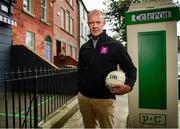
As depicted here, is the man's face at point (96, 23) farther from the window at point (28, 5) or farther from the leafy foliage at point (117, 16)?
the leafy foliage at point (117, 16)

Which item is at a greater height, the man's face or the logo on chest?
the man's face

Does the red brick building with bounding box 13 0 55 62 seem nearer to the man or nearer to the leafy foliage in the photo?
the leafy foliage

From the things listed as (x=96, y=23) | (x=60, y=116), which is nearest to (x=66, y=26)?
(x=60, y=116)

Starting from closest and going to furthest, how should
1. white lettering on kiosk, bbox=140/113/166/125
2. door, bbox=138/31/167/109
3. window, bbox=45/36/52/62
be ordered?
door, bbox=138/31/167/109 → white lettering on kiosk, bbox=140/113/166/125 → window, bbox=45/36/52/62

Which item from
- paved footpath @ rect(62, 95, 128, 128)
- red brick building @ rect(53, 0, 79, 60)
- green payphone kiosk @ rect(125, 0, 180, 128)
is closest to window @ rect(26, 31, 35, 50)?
red brick building @ rect(53, 0, 79, 60)

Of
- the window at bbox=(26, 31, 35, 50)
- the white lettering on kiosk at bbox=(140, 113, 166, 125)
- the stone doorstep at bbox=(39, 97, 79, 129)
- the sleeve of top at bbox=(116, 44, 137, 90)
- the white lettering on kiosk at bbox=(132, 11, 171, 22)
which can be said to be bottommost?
the stone doorstep at bbox=(39, 97, 79, 129)

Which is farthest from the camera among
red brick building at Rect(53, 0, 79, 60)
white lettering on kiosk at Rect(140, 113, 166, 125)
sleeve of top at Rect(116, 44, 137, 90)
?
red brick building at Rect(53, 0, 79, 60)

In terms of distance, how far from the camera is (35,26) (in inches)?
630

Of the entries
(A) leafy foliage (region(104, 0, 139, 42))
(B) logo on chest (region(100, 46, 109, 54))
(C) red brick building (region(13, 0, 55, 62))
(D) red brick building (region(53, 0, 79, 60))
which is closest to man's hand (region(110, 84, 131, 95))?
(B) logo on chest (region(100, 46, 109, 54))

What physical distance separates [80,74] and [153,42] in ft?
6.61

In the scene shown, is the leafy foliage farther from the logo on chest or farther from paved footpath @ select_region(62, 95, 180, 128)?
the logo on chest

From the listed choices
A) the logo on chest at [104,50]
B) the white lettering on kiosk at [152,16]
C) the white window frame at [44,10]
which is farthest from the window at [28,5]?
the logo on chest at [104,50]

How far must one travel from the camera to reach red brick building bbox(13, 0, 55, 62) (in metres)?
13.8

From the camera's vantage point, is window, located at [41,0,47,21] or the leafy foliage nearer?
window, located at [41,0,47,21]
